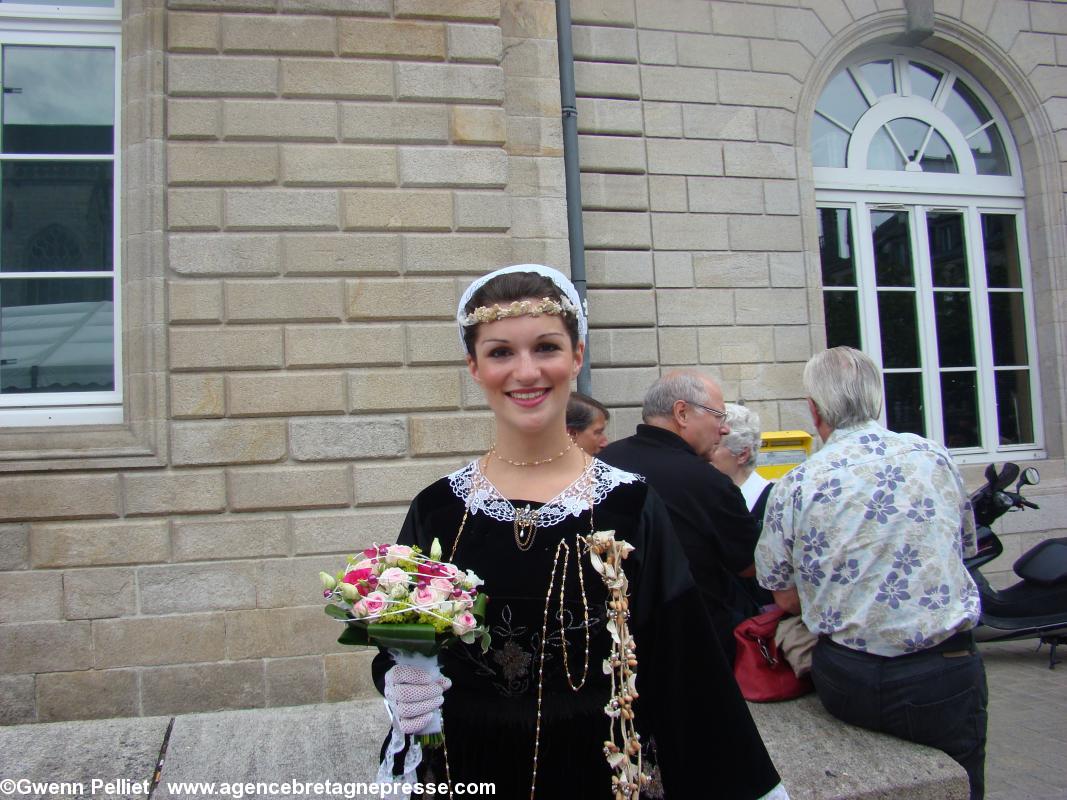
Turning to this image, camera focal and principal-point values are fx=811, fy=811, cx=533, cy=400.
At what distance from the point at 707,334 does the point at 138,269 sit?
405cm

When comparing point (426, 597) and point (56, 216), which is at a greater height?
point (56, 216)

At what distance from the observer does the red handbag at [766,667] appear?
3115 mm

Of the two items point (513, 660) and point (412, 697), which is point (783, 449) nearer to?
point (513, 660)

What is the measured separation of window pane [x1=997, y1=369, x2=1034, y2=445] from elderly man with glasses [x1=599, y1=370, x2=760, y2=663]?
210 inches

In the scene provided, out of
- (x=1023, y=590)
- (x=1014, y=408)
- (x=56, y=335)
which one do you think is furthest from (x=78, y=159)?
(x=1014, y=408)

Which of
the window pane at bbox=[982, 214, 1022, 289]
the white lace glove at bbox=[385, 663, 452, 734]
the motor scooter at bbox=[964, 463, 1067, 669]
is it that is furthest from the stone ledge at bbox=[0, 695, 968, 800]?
the window pane at bbox=[982, 214, 1022, 289]

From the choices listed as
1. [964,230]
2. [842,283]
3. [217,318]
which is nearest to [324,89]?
[217,318]

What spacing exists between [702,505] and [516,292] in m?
1.58

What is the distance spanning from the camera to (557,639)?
1864 millimetres

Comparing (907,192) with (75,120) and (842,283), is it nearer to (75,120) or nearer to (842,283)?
(842,283)

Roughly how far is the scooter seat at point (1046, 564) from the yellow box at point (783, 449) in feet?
5.58

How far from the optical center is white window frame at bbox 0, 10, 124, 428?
4789 millimetres

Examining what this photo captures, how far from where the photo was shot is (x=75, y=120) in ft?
16.8

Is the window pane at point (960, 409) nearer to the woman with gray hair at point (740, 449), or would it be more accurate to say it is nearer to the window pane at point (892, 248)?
the window pane at point (892, 248)
